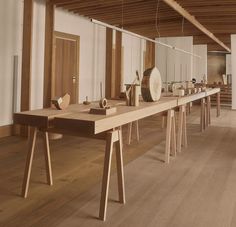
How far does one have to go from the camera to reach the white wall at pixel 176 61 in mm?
11055

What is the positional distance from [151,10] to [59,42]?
205 centimetres

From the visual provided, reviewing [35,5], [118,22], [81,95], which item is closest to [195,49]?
[118,22]

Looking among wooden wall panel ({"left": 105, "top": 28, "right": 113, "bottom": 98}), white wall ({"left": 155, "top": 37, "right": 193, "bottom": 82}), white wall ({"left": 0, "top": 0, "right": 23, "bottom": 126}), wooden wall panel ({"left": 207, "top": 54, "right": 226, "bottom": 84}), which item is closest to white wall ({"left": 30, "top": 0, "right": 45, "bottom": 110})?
white wall ({"left": 0, "top": 0, "right": 23, "bottom": 126})

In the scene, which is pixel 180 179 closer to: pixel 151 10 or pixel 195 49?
pixel 151 10

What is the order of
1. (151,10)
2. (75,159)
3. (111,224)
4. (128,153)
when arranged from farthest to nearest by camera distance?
1. (151,10)
2. (128,153)
3. (75,159)
4. (111,224)

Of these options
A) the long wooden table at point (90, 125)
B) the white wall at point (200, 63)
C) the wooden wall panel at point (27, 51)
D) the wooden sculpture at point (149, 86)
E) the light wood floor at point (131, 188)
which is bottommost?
the light wood floor at point (131, 188)

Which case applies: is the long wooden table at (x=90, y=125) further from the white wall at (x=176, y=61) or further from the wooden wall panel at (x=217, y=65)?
the wooden wall panel at (x=217, y=65)

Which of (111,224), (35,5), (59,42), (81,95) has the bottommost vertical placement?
(111,224)

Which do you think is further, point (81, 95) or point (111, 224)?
point (81, 95)

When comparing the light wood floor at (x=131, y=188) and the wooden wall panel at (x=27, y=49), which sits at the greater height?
the wooden wall panel at (x=27, y=49)

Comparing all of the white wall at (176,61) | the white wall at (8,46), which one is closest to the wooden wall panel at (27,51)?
the white wall at (8,46)

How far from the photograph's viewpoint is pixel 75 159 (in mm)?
4180

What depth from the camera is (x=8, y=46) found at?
552 cm

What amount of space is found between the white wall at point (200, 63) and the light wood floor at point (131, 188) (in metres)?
9.46
